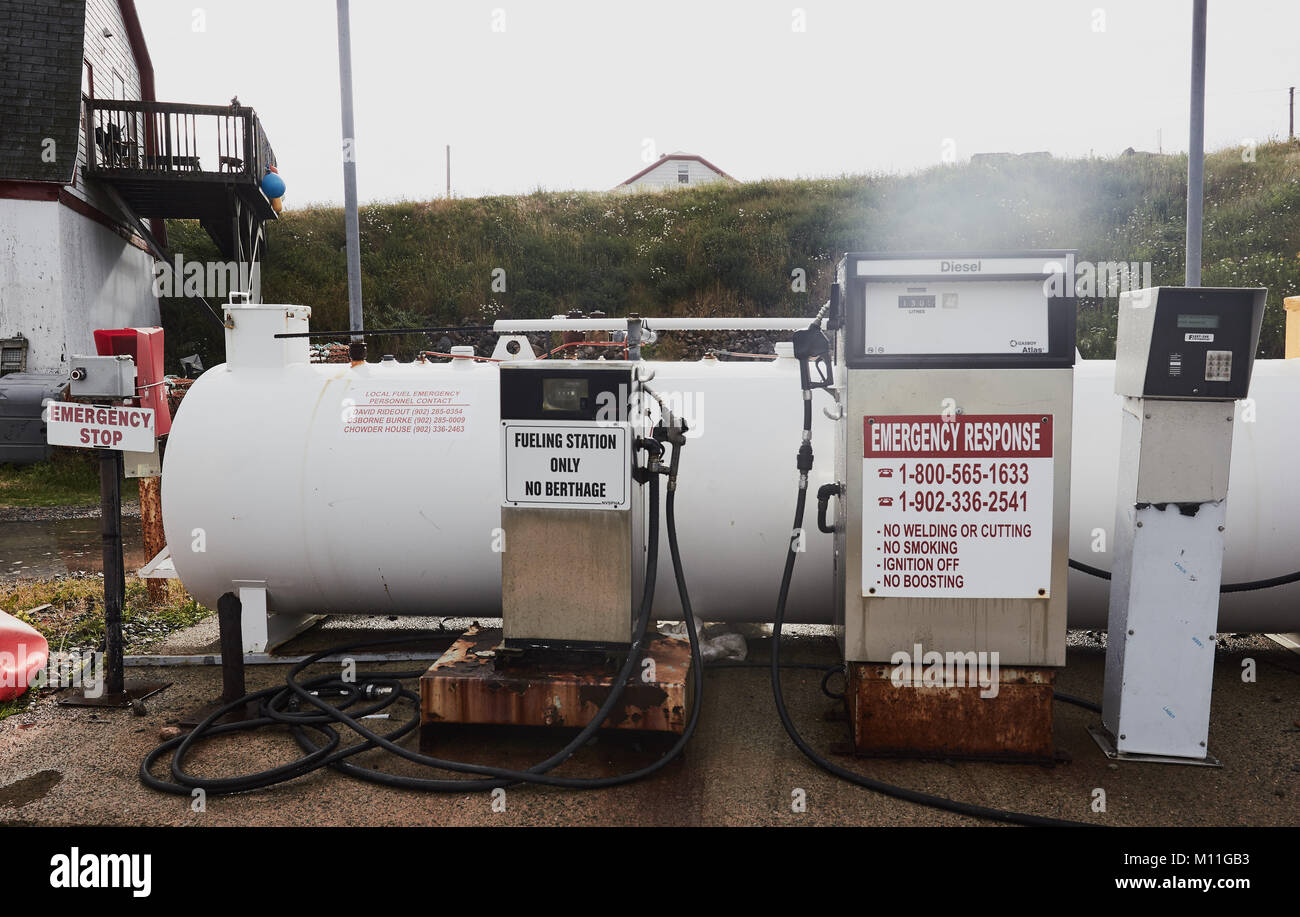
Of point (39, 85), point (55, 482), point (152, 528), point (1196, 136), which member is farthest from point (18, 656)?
point (39, 85)

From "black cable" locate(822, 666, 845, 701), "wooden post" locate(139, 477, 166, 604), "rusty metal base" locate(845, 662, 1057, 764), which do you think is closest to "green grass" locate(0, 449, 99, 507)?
"wooden post" locate(139, 477, 166, 604)

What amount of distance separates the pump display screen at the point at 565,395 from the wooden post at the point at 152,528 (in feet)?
11.6

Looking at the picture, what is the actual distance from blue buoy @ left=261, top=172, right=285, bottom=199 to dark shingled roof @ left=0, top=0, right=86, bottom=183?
2.67m

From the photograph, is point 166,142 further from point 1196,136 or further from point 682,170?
point 682,170

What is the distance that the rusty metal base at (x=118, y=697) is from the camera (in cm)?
441

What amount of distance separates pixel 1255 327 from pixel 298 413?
165 inches

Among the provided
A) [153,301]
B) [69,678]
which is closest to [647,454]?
[69,678]

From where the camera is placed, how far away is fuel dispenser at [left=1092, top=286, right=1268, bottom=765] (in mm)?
3424

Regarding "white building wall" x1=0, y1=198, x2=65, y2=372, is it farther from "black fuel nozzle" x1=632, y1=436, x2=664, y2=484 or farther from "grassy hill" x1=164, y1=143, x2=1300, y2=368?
"black fuel nozzle" x1=632, y1=436, x2=664, y2=484

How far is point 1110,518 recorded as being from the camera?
4453mm

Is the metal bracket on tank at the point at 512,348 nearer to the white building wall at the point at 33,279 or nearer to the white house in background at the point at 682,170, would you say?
the white building wall at the point at 33,279

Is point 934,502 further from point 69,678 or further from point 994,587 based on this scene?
point 69,678

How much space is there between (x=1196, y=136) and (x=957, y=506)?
Result: 19.5 feet

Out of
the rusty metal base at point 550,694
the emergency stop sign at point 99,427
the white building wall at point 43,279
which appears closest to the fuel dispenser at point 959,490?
the rusty metal base at point 550,694
